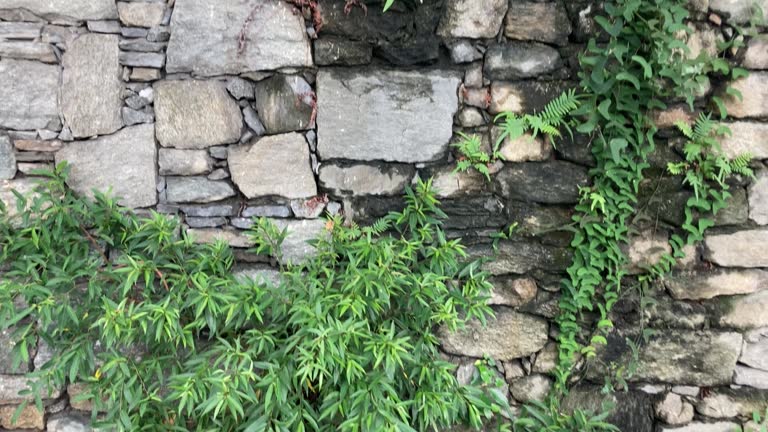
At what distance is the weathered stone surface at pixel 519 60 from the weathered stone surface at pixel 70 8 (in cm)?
155

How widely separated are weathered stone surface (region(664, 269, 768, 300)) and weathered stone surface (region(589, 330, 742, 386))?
18 centimetres

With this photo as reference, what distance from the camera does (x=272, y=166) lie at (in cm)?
239

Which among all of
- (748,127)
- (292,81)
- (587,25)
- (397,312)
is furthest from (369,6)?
(748,127)

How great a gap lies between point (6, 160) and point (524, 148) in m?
2.13

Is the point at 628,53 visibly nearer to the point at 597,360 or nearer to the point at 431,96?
the point at 431,96

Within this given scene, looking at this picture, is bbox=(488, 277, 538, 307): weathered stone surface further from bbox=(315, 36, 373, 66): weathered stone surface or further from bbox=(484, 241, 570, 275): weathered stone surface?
bbox=(315, 36, 373, 66): weathered stone surface

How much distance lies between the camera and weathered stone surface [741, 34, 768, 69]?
7.82ft

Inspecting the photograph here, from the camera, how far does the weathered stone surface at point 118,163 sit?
2324 mm

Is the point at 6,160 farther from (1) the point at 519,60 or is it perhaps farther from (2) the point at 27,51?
(1) the point at 519,60

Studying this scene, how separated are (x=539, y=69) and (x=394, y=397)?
1461 mm

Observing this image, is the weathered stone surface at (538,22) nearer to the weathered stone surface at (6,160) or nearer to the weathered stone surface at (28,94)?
the weathered stone surface at (28,94)

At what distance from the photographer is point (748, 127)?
2.43 m

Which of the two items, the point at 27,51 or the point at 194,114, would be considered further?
the point at 194,114

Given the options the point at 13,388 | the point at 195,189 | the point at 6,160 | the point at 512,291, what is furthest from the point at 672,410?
the point at 6,160
